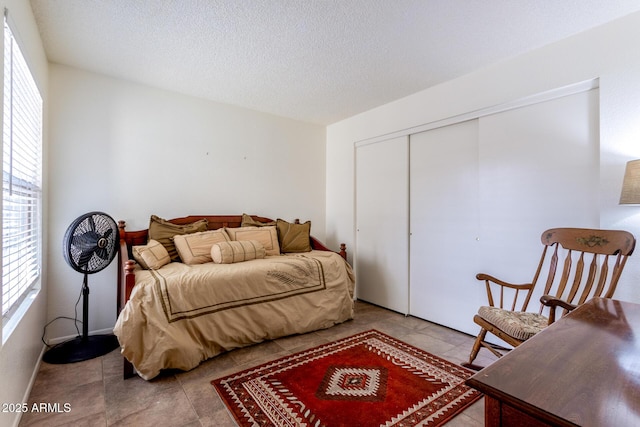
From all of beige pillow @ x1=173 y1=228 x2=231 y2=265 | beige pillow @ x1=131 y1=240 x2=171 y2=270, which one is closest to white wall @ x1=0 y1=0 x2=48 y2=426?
beige pillow @ x1=131 y1=240 x2=171 y2=270

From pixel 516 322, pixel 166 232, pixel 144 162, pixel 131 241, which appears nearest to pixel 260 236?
pixel 166 232

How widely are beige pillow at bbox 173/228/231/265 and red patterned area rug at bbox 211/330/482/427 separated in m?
1.09

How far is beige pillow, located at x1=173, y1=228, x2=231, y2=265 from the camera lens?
2.72 metres

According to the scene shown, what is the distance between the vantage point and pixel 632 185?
5.44 feet

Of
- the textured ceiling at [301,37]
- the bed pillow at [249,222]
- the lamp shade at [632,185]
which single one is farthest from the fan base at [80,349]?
the lamp shade at [632,185]

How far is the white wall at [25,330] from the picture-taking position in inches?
54.5

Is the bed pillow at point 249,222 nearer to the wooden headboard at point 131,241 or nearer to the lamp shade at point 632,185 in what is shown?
the wooden headboard at point 131,241

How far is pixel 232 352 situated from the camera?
2.42m

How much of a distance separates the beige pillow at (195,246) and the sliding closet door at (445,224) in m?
2.07

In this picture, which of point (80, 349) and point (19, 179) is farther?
point (80, 349)

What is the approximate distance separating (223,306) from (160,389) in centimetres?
64

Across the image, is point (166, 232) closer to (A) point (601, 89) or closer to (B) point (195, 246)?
(B) point (195, 246)

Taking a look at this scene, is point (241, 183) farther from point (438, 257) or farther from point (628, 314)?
point (628, 314)

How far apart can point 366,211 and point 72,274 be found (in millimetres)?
3004
